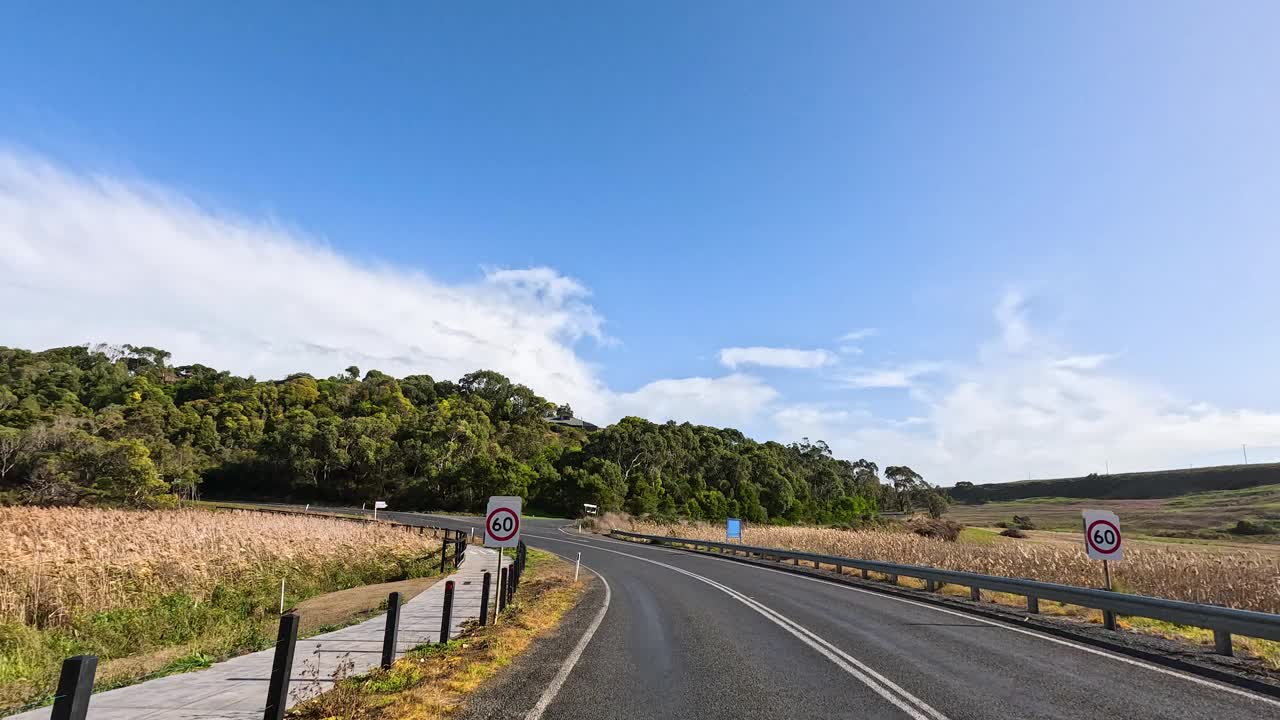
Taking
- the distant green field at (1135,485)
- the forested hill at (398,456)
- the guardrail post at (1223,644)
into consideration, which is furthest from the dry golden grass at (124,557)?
the distant green field at (1135,485)

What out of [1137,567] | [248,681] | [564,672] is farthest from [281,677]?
[1137,567]

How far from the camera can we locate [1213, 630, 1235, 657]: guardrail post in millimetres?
8984

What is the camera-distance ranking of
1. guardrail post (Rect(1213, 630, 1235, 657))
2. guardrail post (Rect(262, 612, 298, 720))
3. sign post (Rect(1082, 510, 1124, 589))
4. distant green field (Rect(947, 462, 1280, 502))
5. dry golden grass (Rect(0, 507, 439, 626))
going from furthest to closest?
distant green field (Rect(947, 462, 1280, 502))
sign post (Rect(1082, 510, 1124, 589))
dry golden grass (Rect(0, 507, 439, 626))
guardrail post (Rect(1213, 630, 1235, 657))
guardrail post (Rect(262, 612, 298, 720))

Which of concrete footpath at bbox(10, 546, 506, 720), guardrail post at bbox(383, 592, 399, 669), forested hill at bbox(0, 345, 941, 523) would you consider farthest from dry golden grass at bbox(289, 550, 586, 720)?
forested hill at bbox(0, 345, 941, 523)

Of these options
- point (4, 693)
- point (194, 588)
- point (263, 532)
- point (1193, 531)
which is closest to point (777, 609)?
point (4, 693)

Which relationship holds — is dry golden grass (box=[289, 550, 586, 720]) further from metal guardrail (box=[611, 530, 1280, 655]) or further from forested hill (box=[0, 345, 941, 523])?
forested hill (box=[0, 345, 941, 523])

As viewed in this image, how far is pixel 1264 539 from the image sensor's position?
183ft

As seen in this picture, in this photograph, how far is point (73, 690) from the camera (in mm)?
3504

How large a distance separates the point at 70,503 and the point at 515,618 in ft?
159

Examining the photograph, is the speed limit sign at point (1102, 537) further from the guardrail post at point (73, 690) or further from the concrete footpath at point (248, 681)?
the guardrail post at point (73, 690)

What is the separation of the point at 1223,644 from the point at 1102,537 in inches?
152

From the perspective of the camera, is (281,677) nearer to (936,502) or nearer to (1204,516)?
(1204,516)

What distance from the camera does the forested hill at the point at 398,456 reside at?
221 ft

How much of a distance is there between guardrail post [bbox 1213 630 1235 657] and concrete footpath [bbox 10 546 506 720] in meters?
11.8
